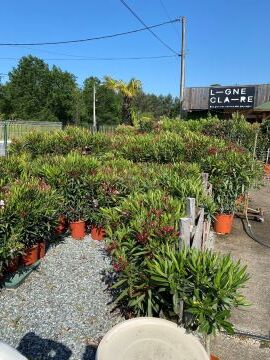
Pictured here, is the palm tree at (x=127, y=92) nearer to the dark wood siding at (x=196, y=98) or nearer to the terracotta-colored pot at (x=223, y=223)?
the dark wood siding at (x=196, y=98)

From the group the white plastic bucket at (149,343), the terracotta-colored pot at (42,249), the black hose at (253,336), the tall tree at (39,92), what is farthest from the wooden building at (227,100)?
the tall tree at (39,92)

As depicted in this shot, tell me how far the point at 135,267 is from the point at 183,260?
576 mm

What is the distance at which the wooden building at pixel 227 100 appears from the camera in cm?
2183

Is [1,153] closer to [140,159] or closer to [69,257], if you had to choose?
[140,159]

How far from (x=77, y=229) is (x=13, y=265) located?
69.4 inches

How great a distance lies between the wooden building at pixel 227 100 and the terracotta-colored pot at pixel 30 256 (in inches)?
725

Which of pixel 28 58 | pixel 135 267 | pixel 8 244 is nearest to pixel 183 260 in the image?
pixel 135 267

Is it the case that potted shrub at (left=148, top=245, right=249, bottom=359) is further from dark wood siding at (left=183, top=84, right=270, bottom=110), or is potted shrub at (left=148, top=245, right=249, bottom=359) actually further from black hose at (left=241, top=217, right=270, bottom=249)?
dark wood siding at (left=183, top=84, right=270, bottom=110)

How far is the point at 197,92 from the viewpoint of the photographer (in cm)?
2353

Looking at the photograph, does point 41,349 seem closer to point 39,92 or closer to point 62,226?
point 62,226

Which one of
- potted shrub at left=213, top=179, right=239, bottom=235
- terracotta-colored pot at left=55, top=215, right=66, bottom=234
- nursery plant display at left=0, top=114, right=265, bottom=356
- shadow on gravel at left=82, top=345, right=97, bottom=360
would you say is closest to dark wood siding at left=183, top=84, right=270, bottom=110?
nursery plant display at left=0, top=114, right=265, bottom=356

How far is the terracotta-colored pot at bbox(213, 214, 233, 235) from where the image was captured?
7.23m

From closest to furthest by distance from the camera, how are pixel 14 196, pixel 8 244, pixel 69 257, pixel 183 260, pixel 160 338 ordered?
pixel 160 338 → pixel 183 260 → pixel 8 244 → pixel 14 196 → pixel 69 257

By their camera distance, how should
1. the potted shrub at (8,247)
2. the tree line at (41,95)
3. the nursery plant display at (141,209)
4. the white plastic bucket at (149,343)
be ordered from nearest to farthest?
the white plastic bucket at (149,343) → the nursery plant display at (141,209) → the potted shrub at (8,247) → the tree line at (41,95)
